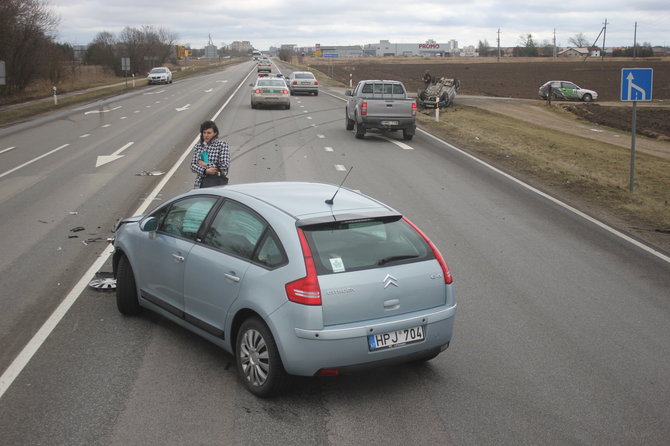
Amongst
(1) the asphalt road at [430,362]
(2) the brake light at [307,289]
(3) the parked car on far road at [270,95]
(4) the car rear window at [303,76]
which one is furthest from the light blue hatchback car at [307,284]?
(4) the car rear window at [303,76]

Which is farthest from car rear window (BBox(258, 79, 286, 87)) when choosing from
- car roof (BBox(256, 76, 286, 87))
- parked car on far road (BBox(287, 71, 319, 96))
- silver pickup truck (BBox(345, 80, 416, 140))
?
silver pickup truck (BBox(345, 80, 416, 140))

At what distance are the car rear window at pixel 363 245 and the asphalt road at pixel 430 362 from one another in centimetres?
104

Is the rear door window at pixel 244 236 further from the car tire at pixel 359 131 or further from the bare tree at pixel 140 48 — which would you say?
the bare tree at pixel 140 48

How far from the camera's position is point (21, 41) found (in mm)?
47594

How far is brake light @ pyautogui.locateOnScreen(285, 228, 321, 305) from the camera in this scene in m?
5.22

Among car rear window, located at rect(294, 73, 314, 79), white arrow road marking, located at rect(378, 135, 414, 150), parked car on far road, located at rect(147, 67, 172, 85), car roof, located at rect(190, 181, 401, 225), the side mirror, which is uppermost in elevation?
parked car on far road, located at rect(147, 67, 172, 85)

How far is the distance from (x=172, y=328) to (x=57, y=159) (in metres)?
14.6

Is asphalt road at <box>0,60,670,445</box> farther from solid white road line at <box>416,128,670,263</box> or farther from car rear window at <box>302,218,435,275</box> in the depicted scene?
car rear window at <box>302,218,435,275</box>

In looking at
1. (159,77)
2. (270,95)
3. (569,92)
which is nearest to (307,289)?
(270,95)

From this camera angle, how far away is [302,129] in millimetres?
27359

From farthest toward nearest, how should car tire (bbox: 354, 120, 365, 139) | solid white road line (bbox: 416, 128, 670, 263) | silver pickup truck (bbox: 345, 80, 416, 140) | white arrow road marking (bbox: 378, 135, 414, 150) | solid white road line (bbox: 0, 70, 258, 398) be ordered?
1. car tire (bbox: 354, 120, 365, 139)
2. silver pickup truck (bbox: 345, 80, 416, 140)
3. white arrow road marking (bbox: 378, 135, 414, 150)
4. solid white road line (bbox: 416, 128, 670, 263)
5. solid white road line (bbox: 0, 70, 258, 398)

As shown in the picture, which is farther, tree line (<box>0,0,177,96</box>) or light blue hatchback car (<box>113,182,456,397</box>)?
tree line (<box>0,0,177,96</box>)

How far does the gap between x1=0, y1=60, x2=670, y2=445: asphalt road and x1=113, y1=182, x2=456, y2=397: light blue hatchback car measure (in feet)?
1.24

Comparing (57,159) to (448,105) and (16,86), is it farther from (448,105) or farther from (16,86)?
(16,86)
